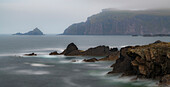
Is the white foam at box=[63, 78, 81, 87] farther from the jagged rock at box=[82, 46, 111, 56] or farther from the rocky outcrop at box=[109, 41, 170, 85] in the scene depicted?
the jagged rock at box=[82, 46, 111, 56]

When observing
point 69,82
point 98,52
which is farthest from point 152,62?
point 98,52

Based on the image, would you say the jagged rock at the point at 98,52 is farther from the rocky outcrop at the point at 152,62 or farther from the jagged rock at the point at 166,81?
the jagged rock at the point at 166,81

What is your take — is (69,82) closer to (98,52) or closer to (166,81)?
(166,81)

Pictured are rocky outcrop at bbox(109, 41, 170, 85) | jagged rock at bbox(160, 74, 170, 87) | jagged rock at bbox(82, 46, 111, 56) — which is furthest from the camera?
jagged rock at bbox(82, 46, 111, 56)

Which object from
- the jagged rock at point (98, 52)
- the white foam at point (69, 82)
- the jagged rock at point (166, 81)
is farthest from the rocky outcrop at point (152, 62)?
the jagged rock at point (98, 52)

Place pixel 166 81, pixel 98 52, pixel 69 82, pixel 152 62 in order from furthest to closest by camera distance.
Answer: pixel 98 52
pixel 69 82
pixel 152 62
pixel 166 81

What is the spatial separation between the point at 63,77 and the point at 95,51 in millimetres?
45792

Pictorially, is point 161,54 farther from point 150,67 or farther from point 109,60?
point 109,60

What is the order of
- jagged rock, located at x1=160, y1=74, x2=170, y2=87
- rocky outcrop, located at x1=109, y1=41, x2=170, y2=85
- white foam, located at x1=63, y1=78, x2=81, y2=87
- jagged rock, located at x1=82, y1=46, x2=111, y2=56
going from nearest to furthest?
jagged rock, located at x1=160, y1=74, x2=170, y2=87 → white foam, located at x1=63, y1=78, x2=81, y2=87 → rocky outcrop, located at x1=109, y1=41, x2=170, y2=85 → jagged rock, located at x1=82, y1=46, x2=111, y2=56

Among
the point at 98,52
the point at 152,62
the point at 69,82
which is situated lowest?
the point at 69,82

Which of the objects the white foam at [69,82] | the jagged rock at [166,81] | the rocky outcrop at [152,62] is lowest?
the white foam at [69,82]

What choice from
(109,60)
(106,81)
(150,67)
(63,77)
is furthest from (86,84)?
(109,60)

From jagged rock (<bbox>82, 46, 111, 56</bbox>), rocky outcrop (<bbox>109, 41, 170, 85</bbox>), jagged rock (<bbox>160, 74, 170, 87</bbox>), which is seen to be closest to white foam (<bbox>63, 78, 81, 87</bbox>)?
rocky outcrop (<bbox>109, 41, 170, 85</bbox>)

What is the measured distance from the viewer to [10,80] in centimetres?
4397
